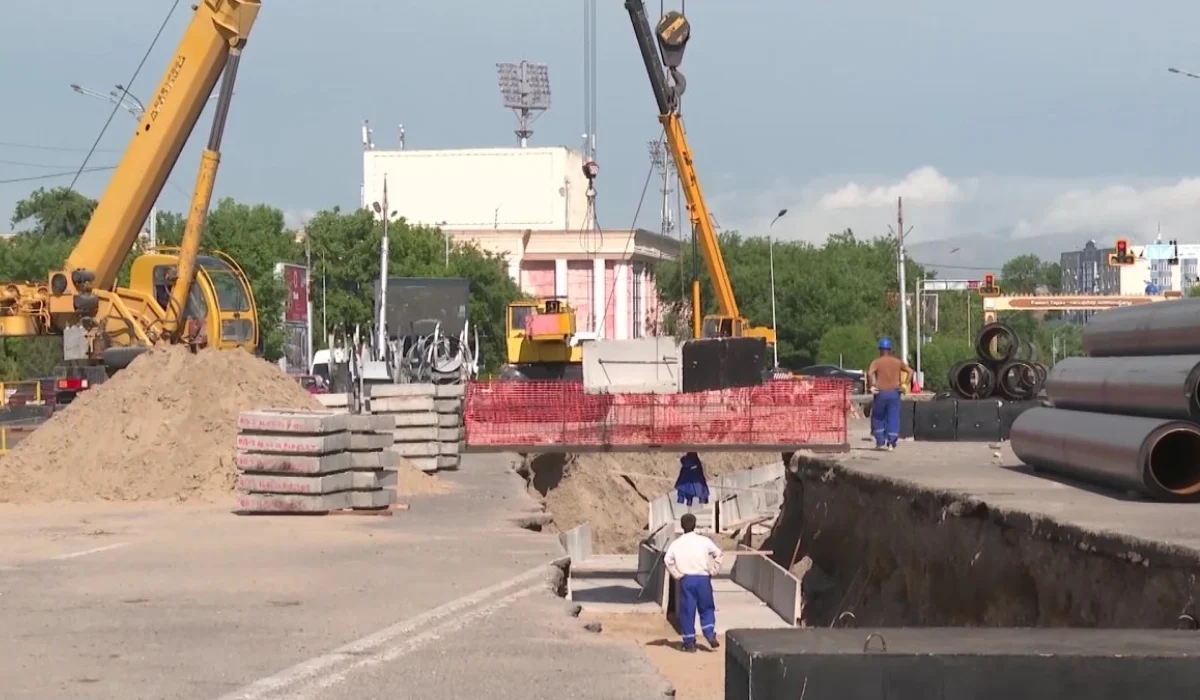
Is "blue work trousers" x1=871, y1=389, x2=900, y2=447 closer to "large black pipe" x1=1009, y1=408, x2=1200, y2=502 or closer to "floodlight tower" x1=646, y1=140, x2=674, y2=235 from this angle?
"large black pipe" x1=1009, y1=408, x2=1200, y2=502

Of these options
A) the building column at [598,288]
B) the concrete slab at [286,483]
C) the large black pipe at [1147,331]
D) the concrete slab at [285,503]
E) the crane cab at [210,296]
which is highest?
the building column at [598,288]

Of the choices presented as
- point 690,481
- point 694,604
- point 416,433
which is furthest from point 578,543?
point 694,604

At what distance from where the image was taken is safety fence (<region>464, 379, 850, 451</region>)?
23.2 metres

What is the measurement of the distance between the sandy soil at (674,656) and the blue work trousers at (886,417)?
5.94 meters

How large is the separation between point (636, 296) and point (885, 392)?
2926 inches

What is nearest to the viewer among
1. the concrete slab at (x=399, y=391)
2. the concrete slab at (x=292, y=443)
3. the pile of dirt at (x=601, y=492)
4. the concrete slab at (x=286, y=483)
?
the concrete slab at (x=292, y=443)

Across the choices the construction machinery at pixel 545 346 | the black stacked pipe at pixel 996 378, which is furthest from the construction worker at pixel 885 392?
the construction machinery at pixel 545 346

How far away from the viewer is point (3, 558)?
16.7m

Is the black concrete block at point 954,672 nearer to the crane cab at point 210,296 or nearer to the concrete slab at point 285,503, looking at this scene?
the concrete slab at point 285,503

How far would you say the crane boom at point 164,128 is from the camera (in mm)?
29953

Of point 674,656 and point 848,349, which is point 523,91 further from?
point 674,656

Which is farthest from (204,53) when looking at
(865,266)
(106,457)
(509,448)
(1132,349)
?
(865,266)

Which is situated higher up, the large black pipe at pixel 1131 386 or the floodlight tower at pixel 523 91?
the floodlight tower at pixel 523 91

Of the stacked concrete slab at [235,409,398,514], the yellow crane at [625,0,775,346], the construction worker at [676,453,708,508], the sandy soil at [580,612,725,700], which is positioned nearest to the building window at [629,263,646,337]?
the yellow crane at [625,0,775,346]
